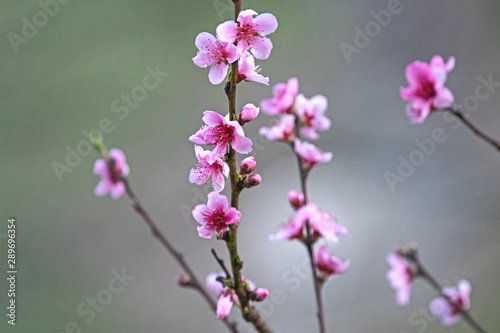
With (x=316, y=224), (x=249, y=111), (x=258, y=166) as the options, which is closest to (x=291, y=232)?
(x=316, y=224)

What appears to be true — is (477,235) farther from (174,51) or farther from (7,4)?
(7,4)

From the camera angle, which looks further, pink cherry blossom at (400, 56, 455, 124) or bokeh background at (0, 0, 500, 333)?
bokeh background at (0, 0, 500, 333)

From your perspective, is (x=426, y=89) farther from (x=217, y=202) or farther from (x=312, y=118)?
(x=217, y=202)

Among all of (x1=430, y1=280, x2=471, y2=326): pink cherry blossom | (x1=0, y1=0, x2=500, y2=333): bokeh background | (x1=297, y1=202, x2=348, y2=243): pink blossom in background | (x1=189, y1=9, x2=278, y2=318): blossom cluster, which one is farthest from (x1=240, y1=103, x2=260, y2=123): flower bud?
(x1=0, y1=0, x2=500, y2=333): bokeh background

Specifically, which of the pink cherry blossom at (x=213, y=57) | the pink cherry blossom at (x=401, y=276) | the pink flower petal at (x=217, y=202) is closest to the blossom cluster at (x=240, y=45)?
the pink cherry blossom at (x=213, y=57)

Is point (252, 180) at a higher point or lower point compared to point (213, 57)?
lower

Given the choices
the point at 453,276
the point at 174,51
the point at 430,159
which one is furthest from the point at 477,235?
the point at 174,51

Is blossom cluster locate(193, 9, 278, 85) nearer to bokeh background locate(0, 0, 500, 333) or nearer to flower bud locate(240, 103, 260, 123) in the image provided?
flower bud locate(240, 103, 260, 123)
